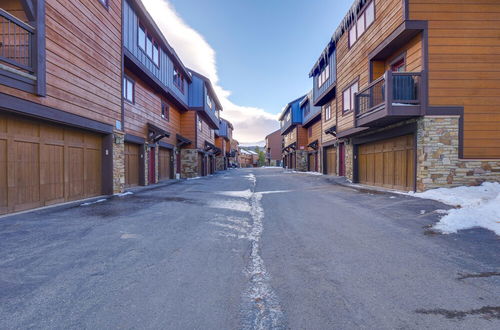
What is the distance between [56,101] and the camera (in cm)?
720

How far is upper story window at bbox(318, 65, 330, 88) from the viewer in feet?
66.0

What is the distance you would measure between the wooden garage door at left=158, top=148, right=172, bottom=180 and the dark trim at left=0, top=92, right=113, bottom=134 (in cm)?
796

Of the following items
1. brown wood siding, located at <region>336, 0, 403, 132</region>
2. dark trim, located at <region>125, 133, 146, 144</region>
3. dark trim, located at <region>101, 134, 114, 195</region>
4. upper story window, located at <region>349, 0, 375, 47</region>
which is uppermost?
upper story window, located at <region>349, 0, 375, 47</region>

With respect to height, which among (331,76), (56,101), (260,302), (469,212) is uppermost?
(331,76)

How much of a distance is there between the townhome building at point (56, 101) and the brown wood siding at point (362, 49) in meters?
11.3

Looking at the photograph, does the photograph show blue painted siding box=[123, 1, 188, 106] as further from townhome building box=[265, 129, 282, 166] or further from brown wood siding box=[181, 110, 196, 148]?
townhome building box=[265, 129, 282, 166]

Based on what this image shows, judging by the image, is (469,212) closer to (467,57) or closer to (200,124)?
(467,57)

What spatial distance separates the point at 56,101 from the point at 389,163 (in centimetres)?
1265

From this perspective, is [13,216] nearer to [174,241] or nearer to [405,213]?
[174,241]

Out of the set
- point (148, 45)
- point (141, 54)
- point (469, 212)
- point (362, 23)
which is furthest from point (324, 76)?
point (469, 212)

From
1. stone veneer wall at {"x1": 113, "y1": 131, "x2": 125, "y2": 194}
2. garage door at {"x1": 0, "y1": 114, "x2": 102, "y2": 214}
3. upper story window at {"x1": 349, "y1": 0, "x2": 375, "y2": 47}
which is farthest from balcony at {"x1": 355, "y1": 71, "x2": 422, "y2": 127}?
garage door at {"x1": 0, "y1": 114, "x2": 102, "y2": 214}

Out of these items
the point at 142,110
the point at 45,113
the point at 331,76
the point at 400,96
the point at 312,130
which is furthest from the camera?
the point at 312,130

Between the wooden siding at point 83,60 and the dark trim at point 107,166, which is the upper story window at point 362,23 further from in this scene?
the dark trim at point 107,166

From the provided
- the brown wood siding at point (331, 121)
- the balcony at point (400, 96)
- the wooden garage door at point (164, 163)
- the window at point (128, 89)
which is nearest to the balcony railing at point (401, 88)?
the balcony at point (400, 96)
